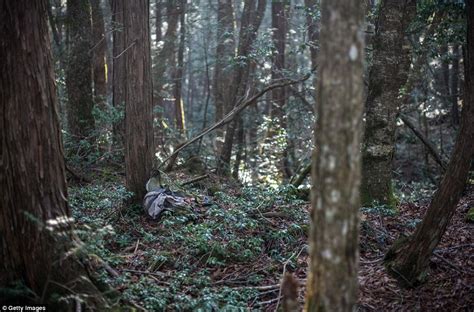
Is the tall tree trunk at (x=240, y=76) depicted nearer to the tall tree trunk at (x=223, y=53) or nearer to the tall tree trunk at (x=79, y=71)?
the tall tree trunk at (x=223, y=53)

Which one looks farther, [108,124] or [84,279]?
[108,124]

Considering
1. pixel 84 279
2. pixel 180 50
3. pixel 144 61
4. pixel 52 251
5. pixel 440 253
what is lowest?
pixel 440 253

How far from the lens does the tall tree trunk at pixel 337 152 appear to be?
141 inches

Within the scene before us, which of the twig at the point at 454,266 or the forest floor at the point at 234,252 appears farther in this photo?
the twig at the point at 454,266

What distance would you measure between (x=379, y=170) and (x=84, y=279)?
6248 millimetres

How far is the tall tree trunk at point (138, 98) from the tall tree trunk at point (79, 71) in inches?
165

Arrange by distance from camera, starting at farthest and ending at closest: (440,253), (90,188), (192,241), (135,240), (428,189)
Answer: (428,189) < (90,188) < (135,240) < (192,241) < (440,253)

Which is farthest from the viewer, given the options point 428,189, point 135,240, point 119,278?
point 428,189

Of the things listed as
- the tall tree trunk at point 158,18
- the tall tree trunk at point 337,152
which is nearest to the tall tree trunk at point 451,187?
the tall tree trunk at point 337,152

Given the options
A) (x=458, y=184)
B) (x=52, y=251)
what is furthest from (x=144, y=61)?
(x=458, y=184)

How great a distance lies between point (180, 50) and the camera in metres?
19.7

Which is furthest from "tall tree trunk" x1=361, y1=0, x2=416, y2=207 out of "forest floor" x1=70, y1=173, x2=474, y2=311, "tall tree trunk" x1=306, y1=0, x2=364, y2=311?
"tall tree trunk" x1=306, y1=0, x2=364, y2=311

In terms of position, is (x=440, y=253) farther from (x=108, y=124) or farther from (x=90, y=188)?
(x=108, y=124)

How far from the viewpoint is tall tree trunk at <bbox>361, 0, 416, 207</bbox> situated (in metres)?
9.42
